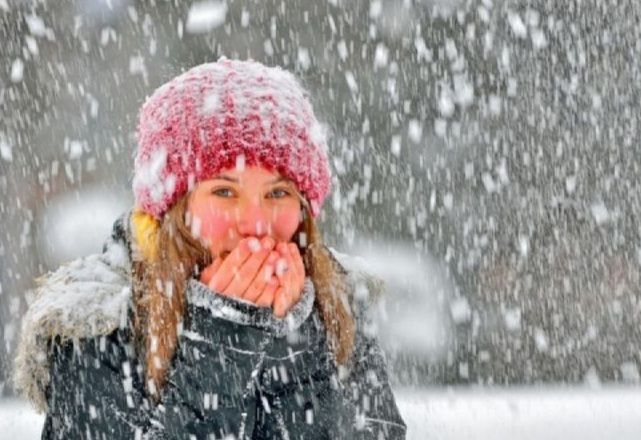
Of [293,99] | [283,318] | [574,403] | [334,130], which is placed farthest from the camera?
[334,130]

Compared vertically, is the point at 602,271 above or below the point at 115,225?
below

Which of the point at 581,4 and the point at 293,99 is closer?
the point at 293,99

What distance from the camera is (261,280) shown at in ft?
4.48

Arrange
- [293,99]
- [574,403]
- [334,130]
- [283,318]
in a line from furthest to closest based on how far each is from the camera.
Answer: [334,130], [574,403], [293,99], [283,318]

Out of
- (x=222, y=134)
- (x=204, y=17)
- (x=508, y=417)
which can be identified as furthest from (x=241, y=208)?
(x=204, y=17)

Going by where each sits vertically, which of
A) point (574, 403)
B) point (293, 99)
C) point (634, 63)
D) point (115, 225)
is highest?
point (634, 63)

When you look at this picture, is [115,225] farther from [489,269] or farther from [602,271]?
[602,271]

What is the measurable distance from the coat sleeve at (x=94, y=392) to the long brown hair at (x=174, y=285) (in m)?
0.03

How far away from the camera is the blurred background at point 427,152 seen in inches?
195

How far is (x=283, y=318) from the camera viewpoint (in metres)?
1.40

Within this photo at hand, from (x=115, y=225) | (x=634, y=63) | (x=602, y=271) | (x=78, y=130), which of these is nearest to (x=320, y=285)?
(x=115, y=225)

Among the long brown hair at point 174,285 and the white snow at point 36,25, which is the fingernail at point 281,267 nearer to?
the long brown hair at point 174,285

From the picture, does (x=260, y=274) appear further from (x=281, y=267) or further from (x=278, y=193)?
(x=278, y=193)

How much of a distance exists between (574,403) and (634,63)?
2326 millimetres
